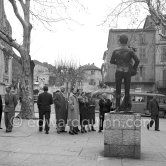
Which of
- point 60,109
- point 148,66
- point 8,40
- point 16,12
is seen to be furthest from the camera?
point 148,66

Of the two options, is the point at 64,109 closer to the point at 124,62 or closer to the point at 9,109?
the point at 9,109

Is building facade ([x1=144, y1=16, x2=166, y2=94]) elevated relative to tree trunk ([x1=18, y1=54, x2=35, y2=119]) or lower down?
elevated

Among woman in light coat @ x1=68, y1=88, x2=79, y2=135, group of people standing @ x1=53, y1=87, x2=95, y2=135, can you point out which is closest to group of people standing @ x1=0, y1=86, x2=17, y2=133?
group of people standing @ x1=53, y1=87, x2=95, y2=135

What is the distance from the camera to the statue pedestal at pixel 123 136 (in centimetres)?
809

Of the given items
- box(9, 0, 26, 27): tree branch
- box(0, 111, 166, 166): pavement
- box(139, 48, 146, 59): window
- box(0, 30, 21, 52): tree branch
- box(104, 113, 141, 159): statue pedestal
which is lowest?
box(0, 111, 166, 166): pavement

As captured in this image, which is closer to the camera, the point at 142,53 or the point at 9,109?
the point at 9,109

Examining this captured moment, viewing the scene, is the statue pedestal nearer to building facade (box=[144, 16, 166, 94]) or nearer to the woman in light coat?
the woman in light coat

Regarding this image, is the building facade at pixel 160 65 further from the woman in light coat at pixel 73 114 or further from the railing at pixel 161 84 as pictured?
the woman in light coat at pixel 73 114

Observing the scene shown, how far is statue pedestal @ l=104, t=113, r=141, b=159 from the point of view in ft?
26.5

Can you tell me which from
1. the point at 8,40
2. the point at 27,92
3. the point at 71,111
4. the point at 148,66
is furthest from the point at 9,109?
the point at 148,66

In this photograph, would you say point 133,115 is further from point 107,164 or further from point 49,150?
point 49,150

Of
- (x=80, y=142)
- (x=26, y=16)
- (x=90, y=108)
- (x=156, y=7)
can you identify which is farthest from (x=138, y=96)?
(x=80, y=142)

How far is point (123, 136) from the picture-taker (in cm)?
814

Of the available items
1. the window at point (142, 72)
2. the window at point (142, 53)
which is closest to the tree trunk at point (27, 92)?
the window at point (142, 72)
